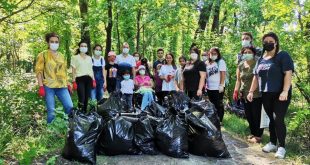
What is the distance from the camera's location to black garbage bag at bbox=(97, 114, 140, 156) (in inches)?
176

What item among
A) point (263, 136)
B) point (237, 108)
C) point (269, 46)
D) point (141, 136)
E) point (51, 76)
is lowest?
point (263, 136)

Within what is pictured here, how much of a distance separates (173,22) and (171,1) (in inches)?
76.0

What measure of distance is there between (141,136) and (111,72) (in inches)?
122

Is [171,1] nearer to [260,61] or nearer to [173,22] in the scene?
[173,22]

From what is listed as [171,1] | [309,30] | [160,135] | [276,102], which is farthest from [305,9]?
[171,1]

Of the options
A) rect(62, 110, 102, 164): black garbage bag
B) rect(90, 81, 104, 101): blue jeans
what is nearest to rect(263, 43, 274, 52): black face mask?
rect(62, 110, 102, 164): black garbage bag

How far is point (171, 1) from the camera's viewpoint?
14.8 m

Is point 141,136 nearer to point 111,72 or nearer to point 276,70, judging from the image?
point 276,70

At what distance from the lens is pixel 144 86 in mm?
7586

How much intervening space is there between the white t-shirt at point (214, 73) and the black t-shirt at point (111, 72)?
2075 millimetres

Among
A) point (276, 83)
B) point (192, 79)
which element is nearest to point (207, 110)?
point (192, 79)

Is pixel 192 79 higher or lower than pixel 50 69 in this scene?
lower

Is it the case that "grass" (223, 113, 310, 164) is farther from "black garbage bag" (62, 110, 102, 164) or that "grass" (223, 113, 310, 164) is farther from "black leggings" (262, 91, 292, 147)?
"black garbage bag" (62, 110, 102, 164)

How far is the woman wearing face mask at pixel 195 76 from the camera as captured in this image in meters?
6.54
